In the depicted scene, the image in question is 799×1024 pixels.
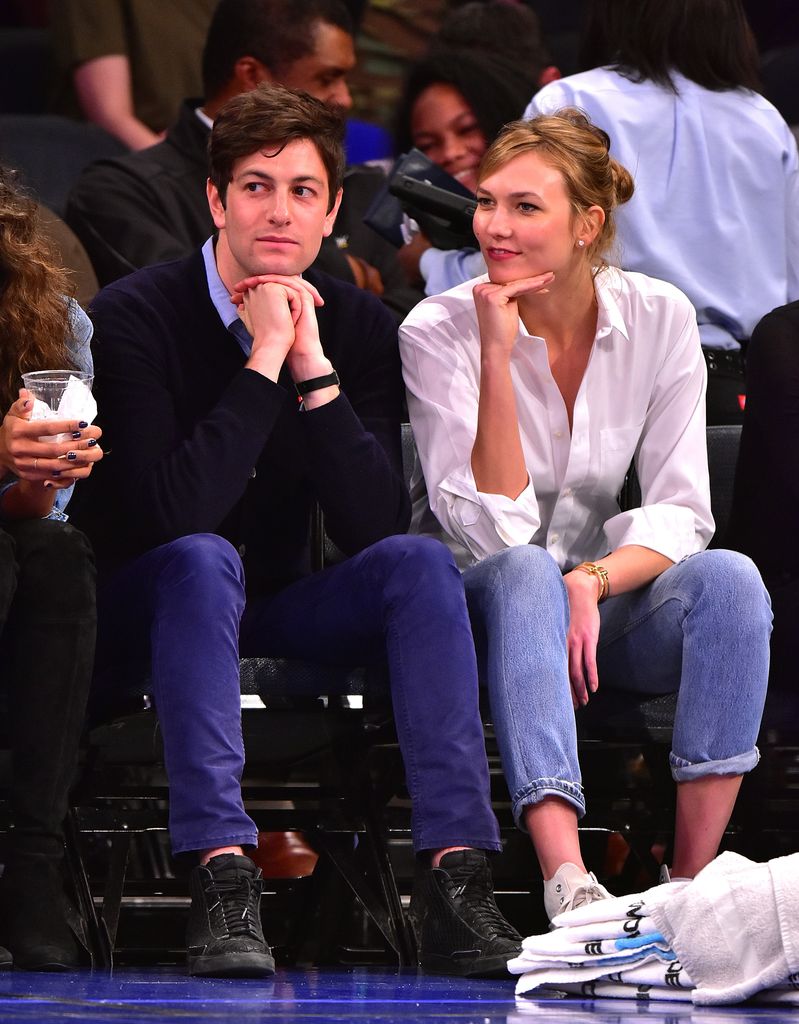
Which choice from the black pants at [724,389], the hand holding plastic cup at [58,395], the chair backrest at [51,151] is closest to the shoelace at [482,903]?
the hand holding plastic cup at [58,395]

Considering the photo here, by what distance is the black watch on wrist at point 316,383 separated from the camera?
273 centimetres

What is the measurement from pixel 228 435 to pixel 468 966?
90cm

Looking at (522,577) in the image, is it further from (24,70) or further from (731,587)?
(24,70)

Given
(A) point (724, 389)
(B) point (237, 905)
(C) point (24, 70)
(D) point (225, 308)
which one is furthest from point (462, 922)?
(C) point (24, 70)

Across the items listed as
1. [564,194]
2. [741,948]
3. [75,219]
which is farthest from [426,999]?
[75,219]

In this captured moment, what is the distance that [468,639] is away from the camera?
2.41 meters

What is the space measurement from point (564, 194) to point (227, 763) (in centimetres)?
124

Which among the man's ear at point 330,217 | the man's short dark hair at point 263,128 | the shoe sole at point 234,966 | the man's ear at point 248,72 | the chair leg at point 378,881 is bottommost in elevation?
the chair leg at point 378,881

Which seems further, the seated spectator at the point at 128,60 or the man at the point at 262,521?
the seated spectator at the point at 128,60

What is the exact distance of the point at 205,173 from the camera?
3.96m

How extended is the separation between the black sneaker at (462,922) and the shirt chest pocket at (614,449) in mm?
864

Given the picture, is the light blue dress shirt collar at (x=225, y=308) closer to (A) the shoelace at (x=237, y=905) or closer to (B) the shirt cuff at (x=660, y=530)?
(B) the shirt cuff at (x=660, y=530)

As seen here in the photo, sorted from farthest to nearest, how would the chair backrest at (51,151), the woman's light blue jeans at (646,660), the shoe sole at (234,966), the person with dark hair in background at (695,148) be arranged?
the chair backrest at (51,151) < the person with dark hair in background at (695,148) < the woman's light blue jeans at (646,660) < the shoe sole at (234,966)

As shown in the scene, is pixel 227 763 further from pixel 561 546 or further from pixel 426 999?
pixel 561 546
